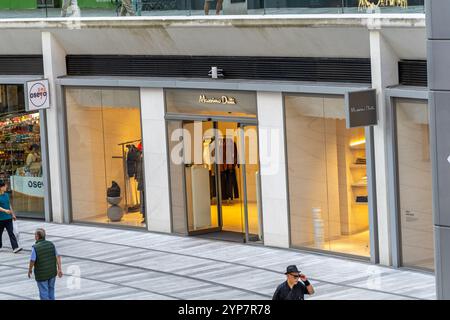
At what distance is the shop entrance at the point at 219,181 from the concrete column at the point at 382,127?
11.4ft

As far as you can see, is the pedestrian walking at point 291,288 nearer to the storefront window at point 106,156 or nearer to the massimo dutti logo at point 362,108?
the massimo dutti logo at point 362,108

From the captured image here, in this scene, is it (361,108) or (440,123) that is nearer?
(440,123)

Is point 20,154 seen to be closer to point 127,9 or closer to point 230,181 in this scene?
point 127,9

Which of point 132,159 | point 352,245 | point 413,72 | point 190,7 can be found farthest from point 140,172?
point 413,72

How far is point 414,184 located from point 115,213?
27.6 ft

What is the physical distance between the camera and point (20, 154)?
92.1 feet

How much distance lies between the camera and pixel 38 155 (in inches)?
1085

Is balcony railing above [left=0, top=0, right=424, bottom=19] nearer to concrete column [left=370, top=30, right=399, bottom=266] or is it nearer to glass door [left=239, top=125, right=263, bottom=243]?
concrete column [left=370, top=30, right=399, bottom=266]

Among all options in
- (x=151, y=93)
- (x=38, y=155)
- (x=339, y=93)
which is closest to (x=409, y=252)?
(x=339, y=93)

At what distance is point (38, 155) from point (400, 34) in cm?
1095

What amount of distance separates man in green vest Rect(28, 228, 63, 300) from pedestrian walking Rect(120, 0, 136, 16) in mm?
7643

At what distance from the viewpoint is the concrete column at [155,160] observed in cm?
2486

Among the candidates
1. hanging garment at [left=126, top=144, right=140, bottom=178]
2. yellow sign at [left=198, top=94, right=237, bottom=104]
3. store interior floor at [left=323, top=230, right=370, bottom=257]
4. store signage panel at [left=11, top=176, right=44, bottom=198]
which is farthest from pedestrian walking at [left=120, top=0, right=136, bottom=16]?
store interior floor at [left=323, top=230, right=370, bottom=257]
